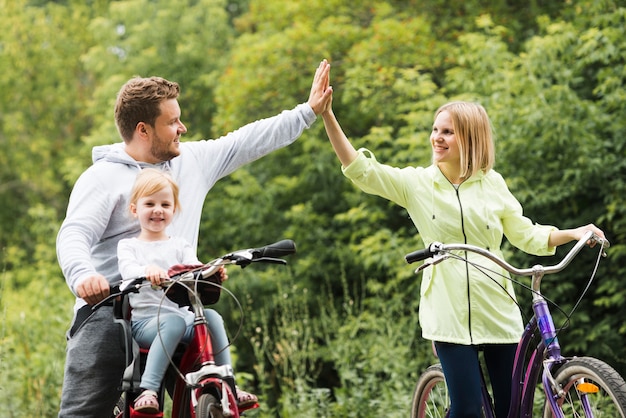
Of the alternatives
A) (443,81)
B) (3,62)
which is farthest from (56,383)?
(3,62)

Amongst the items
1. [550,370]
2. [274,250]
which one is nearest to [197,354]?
[274,250]

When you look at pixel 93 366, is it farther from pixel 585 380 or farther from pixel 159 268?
pixel 585 380

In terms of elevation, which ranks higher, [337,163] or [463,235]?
[337,163]

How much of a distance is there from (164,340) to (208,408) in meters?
0.30

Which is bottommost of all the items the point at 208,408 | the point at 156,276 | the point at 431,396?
the point at 431,396

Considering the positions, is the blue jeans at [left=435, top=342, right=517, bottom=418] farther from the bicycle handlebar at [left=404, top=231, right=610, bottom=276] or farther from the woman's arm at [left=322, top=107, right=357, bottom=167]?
the woman's arm at [left=322, top=107, right=357, bottom=167]

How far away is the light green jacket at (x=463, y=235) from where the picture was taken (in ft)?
11.8

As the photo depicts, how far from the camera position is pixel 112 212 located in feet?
11.4

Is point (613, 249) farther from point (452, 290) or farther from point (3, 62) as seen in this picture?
point (3, 62)

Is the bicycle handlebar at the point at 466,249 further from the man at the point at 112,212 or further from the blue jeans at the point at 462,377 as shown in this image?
the man at the point at 112,212

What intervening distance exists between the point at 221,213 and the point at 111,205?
999 cm

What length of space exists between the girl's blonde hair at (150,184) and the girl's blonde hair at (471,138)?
3.70 feet

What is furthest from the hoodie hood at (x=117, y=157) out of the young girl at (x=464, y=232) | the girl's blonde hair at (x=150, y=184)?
the young girl at (x=464, y=232)

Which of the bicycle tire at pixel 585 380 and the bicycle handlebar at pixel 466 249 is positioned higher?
the bicycle handlebar at pixel 466 249
